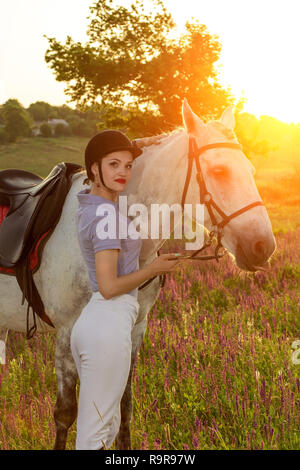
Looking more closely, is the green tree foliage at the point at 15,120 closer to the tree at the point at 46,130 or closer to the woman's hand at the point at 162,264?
the tree at the point at 46,130

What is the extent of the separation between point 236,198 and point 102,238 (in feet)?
2.76

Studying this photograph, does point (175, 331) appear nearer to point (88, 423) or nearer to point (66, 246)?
point (66, 246)

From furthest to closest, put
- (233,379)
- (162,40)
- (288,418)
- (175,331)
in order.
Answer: (162,40), (175,331), (233,379), (288,418)

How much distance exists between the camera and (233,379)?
10.9 feet

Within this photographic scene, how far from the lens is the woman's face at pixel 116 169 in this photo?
2.12 meters

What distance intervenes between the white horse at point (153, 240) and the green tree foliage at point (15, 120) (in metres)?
85.0

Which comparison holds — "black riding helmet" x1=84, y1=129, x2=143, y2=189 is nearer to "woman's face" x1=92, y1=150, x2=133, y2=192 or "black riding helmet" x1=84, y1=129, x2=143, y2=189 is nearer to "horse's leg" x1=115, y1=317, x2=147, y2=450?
"woman's face" x1=92, y1=150, x2=133, y2=192

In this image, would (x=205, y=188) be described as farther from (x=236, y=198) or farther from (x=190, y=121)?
(x=190, y=121)

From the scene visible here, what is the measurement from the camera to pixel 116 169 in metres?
2.15

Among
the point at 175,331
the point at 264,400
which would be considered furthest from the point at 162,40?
the point at 264,400

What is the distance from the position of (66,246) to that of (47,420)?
4.73ft

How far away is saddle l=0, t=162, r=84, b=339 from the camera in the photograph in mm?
2755

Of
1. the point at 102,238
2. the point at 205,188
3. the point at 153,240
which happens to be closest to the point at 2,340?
the point at 153,240

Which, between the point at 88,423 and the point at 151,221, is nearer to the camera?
the point at 88,423
